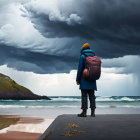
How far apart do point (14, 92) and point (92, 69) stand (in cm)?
10109

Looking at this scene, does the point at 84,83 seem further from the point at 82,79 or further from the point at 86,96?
the point at 86,96

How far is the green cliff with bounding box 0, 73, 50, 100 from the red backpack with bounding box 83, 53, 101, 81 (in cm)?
9702

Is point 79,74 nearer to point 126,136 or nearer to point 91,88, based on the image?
point 91,88

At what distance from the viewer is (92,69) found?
6469 millimetres

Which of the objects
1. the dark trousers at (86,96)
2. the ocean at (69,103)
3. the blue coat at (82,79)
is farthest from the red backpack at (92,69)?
the ocean at (69,103)

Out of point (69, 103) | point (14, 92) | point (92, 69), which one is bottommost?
point (69, 103)

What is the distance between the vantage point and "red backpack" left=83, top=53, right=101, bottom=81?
21.2 feet

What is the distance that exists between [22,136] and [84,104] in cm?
241

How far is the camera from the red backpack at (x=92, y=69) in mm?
6473

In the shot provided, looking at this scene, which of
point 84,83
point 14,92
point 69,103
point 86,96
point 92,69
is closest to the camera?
point 92,69

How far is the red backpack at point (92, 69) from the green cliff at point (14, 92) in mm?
97017

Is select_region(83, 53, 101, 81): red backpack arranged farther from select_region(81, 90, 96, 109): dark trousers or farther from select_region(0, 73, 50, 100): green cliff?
select_region(0, 73, 50, 100): green cliff

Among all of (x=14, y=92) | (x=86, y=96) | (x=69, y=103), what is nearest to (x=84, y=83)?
(x=86, y=96)

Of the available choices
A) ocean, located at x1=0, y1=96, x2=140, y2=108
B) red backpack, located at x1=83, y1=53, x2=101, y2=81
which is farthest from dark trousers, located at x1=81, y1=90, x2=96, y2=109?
ocean, located at x1=0, y1=96, x2=140, y2=108
